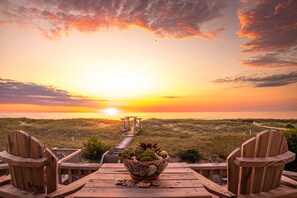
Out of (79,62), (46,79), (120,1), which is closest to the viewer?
(120,1)

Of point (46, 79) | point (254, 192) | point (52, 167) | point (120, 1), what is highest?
point (120, 1)

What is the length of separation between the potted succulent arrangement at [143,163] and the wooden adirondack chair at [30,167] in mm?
991

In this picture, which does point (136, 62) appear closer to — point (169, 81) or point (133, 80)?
point (133, 80)

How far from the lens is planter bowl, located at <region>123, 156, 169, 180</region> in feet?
8.54

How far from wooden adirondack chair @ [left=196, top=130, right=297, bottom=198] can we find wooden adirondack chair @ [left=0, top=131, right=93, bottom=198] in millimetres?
2356

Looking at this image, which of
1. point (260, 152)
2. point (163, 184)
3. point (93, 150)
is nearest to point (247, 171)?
point (260, 152)

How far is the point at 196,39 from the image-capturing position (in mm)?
9711

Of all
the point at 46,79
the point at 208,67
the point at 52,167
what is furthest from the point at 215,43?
the point at 46,79

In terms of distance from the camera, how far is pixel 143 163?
2.58m

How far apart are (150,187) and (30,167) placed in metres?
1.63

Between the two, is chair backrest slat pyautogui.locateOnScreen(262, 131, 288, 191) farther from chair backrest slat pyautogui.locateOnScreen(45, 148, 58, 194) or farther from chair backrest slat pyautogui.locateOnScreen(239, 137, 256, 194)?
chair backrest slat pyautogui.locateOnScreen(45, 148, 58, 194)

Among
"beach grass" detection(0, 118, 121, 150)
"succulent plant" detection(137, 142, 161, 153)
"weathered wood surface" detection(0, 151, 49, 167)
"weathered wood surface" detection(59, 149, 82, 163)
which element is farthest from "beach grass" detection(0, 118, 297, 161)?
"weathered wood surface" detection(0, 151, 49, 167)

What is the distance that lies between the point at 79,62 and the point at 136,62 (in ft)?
9.92

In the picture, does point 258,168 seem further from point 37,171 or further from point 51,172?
point 37,171
